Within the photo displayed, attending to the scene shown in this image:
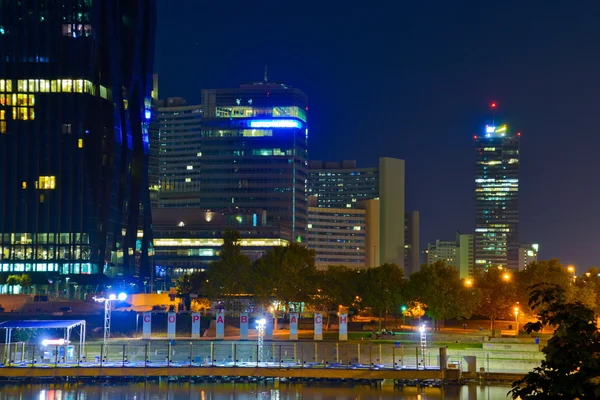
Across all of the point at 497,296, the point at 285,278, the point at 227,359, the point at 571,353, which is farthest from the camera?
the point at 497,296

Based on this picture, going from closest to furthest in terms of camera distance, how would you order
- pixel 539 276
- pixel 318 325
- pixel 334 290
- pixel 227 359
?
1. pixel 227 359
2. pixel 318 325
3. pixel 334 290
4. pixel 539 276

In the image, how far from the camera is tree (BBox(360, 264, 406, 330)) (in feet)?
559

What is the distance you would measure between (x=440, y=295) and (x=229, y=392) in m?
82.2

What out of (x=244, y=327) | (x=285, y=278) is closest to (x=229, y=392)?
(x=244, y=327)

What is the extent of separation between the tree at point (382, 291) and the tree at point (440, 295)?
268 centimetres

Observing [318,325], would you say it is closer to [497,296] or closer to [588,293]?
[497,296]

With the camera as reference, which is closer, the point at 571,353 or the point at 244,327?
the point at 571,353

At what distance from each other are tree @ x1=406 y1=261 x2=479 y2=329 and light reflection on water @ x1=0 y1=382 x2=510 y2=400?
72.8 meters

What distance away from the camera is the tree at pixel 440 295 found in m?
166

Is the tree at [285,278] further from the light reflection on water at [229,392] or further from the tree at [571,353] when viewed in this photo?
the tree at [571,353]

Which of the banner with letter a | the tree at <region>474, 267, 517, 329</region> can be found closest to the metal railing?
the banner with letter a

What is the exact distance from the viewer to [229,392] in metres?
89.4

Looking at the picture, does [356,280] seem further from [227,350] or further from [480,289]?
[227,350]

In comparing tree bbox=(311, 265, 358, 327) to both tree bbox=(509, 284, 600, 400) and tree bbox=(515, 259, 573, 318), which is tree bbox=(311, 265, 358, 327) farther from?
tree bbox=(509, 284, 600, 400)
